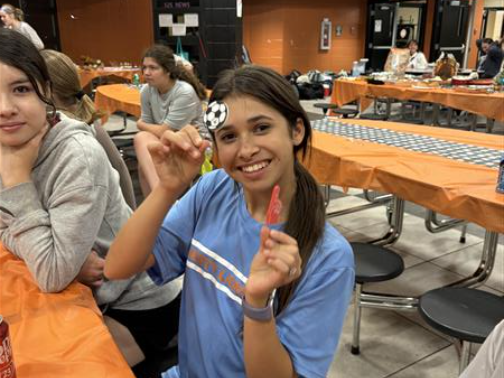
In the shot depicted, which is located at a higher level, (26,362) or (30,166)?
(30,166)

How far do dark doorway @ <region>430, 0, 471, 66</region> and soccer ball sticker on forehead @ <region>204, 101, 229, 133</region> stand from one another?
13791 millimetres

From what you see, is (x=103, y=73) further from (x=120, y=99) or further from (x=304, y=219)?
(x=304, y=219)

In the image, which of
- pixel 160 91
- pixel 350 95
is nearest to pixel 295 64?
pixel 350 95

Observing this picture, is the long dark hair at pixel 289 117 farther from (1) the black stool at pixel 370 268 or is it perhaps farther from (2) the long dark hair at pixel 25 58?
(1) the black stool at pixel 370 268

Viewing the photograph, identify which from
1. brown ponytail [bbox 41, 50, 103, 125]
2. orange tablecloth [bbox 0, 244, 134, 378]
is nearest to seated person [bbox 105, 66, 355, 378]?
orange tablecloth [bbox 0, 244, 134, 378]

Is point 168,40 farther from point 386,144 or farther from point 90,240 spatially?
point 90,240

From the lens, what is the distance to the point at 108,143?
6.21 ft

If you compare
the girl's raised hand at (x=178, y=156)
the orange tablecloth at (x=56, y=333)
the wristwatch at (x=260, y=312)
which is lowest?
the orange tablecloth at (x=56, y=333)

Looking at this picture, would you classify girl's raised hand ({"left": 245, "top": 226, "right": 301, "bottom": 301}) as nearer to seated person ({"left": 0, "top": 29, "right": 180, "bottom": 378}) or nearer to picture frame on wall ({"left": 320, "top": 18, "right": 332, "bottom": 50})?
seated person ({"left": 0, "top": 29, "right": 180, "bottom": 378})

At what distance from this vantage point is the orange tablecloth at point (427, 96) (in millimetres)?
4852

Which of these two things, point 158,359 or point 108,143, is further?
point 108,143

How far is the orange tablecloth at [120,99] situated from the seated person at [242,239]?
12.9ft

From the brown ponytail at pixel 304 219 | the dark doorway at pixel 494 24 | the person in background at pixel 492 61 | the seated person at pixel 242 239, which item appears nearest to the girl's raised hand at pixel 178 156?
the seated person at pixel 242 239

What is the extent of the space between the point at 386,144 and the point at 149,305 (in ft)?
5.87
